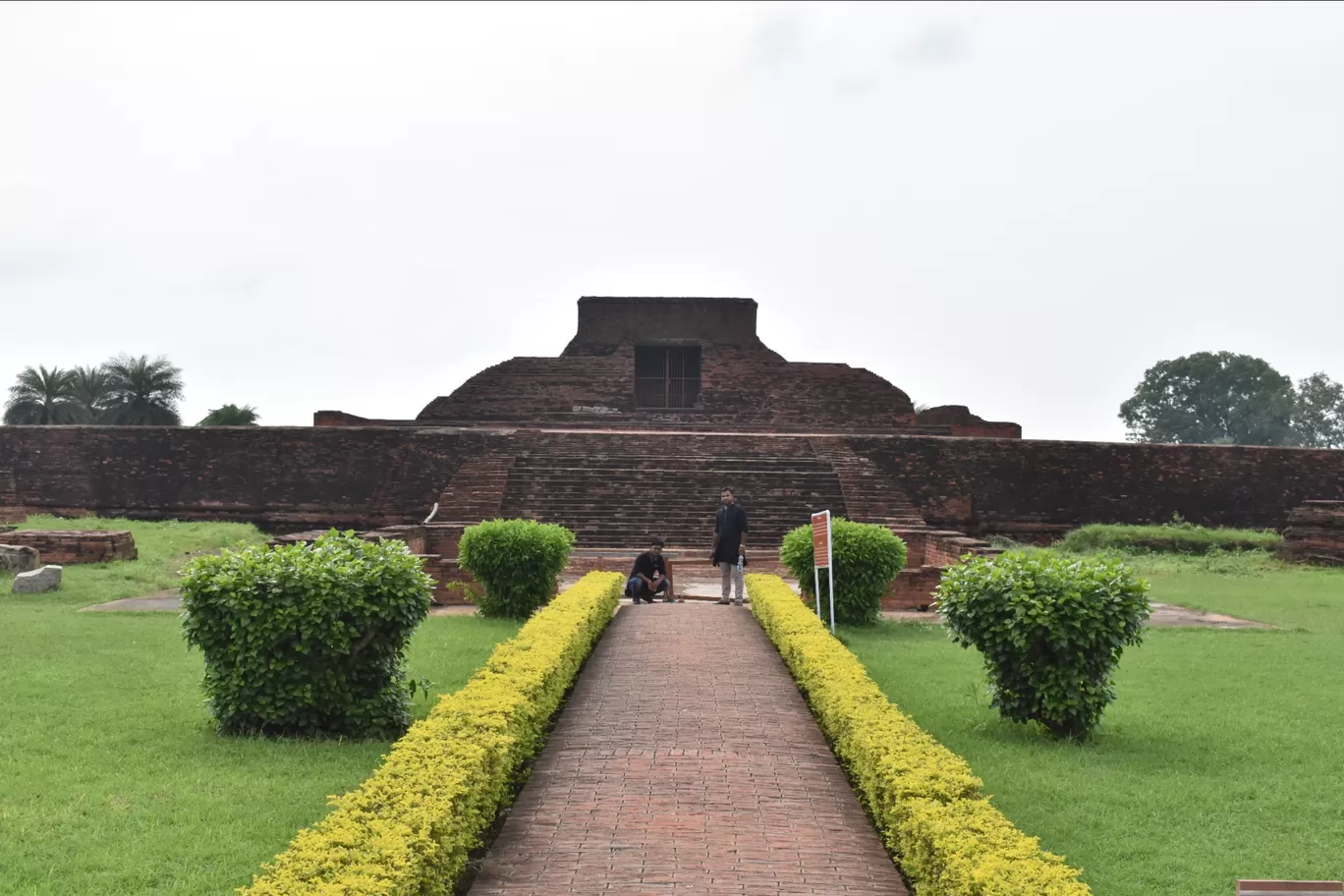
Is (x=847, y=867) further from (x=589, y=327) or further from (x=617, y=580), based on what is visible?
(x=589, y=327)

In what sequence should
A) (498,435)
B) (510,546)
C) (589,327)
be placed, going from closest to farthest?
(510,546), (498,435), (589,327)

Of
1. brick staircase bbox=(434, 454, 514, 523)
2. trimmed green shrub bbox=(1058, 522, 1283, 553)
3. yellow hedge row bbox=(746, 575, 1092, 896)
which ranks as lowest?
yellow hedge row bbox=(746, 575, 1092, 896)

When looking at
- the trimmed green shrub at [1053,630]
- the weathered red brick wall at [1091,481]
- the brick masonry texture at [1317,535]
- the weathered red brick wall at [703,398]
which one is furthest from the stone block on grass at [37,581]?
the brick masonry texture at [1317,535]

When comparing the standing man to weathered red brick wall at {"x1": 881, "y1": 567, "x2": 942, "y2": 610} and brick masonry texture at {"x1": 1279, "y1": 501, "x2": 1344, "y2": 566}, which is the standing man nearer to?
weathered red brick wall at {"x1": 881, "y1": 567, "x2": 942, "y2": 610}

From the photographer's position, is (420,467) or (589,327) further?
(589,327)

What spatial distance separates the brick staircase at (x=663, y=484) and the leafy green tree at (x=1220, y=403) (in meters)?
27.8

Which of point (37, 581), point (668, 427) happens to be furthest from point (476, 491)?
point (668, 427)

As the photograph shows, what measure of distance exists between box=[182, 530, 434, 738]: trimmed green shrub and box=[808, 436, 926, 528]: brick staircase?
8.25m

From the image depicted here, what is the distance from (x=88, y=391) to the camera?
80.2ft

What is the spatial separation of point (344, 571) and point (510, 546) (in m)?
3.53

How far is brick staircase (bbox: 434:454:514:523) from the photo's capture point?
12.5 metres

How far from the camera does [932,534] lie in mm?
11391

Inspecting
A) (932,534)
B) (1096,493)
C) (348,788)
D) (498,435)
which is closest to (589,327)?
(498,435)

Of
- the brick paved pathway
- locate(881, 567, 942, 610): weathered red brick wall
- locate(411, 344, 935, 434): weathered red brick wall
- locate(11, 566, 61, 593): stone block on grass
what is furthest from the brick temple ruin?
the brick paved pathway
